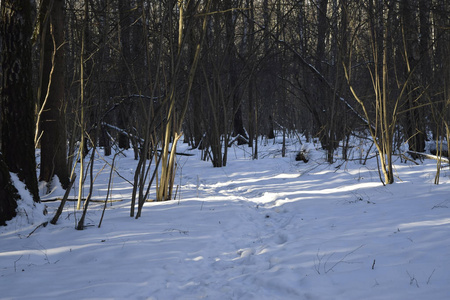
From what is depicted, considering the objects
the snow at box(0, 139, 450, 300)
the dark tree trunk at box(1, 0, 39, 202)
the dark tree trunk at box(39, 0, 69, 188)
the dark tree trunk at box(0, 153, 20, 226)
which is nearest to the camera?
the snow at box(0, 139, 450, 300)

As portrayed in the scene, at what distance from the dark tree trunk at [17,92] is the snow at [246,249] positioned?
0.74m

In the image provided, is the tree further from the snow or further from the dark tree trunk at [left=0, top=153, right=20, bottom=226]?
the dark tree trunk at [left=0, top=153, right=20, bottom=226]

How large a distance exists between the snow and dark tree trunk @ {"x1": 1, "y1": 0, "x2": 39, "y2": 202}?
2.42 feet

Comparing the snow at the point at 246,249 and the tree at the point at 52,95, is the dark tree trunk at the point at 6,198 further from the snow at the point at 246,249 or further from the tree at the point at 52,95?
the tree at the point at 52,95

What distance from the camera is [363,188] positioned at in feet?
17.9

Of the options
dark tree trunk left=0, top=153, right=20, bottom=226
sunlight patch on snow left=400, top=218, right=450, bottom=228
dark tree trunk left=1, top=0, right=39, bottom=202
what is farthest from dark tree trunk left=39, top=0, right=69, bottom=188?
sunlight patch on snow left=400, top=218, right=450, bottom=228

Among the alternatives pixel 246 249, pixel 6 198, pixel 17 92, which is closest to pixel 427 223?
pixel 246 249

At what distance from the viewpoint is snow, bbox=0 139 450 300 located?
230cm

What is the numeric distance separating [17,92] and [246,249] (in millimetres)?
3194

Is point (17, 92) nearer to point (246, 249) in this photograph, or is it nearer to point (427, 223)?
point (246, 249)

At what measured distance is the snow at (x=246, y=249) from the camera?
2.30 meters

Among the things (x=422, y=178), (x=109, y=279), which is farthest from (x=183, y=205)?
(x=422, y=178)

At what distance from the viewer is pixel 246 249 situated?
127 inches

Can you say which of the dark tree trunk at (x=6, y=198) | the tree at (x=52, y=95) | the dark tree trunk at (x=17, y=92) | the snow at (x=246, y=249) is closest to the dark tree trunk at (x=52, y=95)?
the tree at (x=52, y=95)
